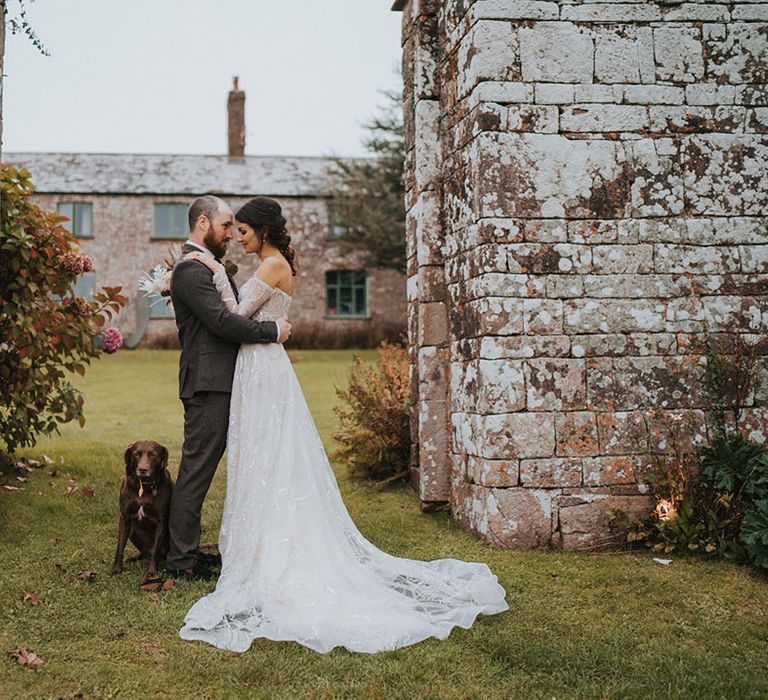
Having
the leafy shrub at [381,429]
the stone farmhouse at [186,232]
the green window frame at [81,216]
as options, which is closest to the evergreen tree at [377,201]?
the stone farmhouse at [186,232]

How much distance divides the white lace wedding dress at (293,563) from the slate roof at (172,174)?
25075 millimetres

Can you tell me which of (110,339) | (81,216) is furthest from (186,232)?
(110,339)

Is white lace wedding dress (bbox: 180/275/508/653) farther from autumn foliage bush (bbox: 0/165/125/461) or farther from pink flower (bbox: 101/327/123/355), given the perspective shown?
pink flower (bbox: 101/327/123/355)

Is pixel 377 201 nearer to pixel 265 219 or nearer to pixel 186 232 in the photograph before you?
pixel 186 232

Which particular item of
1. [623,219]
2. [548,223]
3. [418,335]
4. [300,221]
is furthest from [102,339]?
[300,221]

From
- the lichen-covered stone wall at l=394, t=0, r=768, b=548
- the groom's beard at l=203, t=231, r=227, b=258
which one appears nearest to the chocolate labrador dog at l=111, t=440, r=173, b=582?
the groom's beard at l=203, t=231, r=227, b=258

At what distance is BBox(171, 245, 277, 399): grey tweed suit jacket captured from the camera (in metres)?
4.95

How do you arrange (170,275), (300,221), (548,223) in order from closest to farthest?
(170,275)
(548,223)
(300,221)

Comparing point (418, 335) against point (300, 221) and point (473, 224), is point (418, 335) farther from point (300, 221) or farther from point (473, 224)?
point (300, 221)

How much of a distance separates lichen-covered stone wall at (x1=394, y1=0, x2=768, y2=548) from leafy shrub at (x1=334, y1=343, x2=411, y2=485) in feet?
7.18

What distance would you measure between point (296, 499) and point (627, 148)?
3296 mm

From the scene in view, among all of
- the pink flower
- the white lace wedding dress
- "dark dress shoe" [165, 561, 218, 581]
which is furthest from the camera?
the pink flower

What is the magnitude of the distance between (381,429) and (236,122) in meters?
25.7

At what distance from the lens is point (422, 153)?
22.0ft
